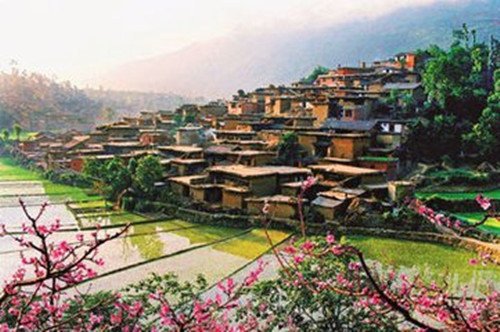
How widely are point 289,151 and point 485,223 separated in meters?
12.7

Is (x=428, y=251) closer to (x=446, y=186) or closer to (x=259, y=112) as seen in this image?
(x=446, y=186)

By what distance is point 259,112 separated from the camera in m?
46.6

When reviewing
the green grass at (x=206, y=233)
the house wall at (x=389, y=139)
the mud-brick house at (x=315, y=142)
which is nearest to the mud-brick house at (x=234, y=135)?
the mud-brick house at (x=315, y=142)

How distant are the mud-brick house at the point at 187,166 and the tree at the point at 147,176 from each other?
2.00 meters

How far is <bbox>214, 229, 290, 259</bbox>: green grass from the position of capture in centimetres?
1927

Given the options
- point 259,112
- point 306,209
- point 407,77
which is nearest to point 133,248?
point 306,209

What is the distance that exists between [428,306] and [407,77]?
41141mm

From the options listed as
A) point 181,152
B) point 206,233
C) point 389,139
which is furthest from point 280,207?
point 181,152

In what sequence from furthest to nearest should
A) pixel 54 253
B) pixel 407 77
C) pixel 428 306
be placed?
pixel 407 77 → pixel 54 253 → pixel 428 306

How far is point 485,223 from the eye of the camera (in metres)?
21.5

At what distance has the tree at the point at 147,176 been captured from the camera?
27344mm

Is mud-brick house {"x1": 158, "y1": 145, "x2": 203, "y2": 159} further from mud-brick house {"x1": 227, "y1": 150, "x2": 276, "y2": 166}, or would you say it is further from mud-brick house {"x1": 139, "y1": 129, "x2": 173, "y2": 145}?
mud-brick house {"x1": 139, "y1": 129, "x2": 173, "y2": 145}

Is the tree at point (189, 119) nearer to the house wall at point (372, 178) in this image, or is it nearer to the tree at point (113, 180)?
the tree at point (113, 180)

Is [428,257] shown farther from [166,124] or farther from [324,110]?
[166,124]
